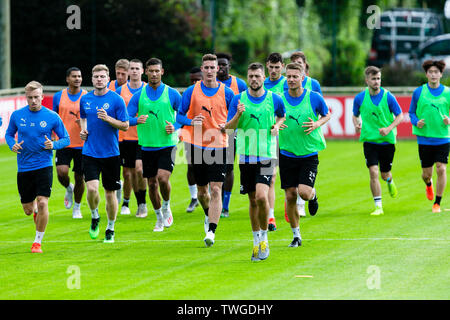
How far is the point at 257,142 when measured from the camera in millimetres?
12570

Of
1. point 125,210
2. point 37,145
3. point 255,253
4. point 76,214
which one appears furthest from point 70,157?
point 255,253

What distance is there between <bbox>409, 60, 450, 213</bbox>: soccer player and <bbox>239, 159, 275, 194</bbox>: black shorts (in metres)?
4.48

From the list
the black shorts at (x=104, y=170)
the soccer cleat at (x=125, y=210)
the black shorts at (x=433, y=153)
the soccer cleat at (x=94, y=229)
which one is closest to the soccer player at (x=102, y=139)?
the black shorts at (x=104, y=170)

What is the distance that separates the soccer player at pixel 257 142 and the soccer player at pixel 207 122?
1.16 m

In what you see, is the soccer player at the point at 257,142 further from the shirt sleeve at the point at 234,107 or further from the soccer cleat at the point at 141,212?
the soccer cleat at the point at 141,212

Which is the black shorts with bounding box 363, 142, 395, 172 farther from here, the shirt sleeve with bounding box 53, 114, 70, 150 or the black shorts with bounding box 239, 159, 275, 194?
the shirt sleeve with bounding box 53, 114, 70, 150

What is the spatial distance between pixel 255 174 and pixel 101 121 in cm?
253

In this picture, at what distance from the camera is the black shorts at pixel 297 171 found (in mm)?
13359

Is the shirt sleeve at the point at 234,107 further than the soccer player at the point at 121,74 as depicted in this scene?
No

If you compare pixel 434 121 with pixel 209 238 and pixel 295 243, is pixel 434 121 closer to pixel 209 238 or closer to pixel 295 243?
pixel 295 243

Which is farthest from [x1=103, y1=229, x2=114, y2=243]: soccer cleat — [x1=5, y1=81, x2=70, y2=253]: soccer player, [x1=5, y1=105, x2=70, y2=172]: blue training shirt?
[x1=5, y1=105, x2=70, y2=172]: blue training shirt

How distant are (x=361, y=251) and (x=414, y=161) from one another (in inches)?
480

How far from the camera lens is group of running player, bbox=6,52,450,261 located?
12.6 m
